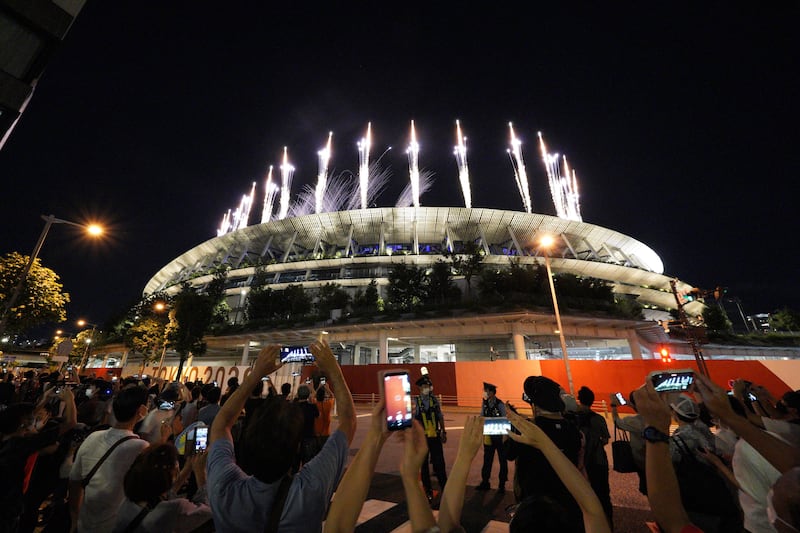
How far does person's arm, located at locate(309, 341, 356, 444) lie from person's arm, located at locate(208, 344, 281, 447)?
0.30 m

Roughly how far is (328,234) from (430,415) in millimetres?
46949

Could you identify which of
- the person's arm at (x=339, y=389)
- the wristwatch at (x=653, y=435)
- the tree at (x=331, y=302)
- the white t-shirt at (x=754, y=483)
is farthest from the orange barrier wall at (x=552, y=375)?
the person's arm at (x=339, y=389)

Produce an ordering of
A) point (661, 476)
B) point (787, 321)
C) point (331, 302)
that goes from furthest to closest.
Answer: point (787, 321)
point (331, 302)
point (661, 476)

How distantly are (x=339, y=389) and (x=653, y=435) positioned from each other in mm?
1896

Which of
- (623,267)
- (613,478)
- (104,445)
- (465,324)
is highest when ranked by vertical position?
(623,267)

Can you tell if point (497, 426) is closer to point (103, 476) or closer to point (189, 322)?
point (103, 476)

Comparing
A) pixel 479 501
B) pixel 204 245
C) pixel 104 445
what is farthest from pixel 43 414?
pixel 204 245

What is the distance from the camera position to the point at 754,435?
2.03 m

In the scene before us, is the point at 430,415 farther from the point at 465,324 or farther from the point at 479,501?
the point at 465,324

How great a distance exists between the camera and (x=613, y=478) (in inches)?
257

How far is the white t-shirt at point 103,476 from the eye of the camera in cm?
261

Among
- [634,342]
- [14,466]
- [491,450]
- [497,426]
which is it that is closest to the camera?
[497,426]

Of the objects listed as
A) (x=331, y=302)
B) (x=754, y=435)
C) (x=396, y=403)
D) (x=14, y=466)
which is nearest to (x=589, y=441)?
(x=754, y=435)

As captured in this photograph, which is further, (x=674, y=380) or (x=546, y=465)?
(x=674, y=380)
